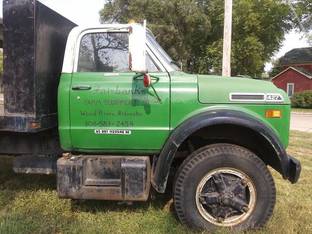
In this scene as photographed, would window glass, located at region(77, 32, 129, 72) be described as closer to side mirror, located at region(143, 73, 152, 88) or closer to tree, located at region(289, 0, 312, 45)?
side mirror, located at region(143, 73, 152, 88)

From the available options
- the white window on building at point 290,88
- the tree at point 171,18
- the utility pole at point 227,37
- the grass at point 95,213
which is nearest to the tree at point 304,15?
the white window on building at point 290,88

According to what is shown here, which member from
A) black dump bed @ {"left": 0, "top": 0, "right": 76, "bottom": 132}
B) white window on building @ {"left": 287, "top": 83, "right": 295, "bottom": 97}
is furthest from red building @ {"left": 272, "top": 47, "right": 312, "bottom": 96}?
black dump bed @ {"left": 0, "top": 0, "right": 76, "bottom": 132}

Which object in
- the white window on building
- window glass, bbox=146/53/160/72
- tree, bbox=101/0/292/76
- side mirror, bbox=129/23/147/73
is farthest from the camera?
the white window on building

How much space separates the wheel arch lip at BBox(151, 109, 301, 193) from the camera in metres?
4.52

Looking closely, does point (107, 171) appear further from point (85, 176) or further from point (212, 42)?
point (212, 42)

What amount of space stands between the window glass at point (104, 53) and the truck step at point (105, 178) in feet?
3.15

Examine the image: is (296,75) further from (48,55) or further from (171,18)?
(48,55)

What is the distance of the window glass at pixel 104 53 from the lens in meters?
4.89

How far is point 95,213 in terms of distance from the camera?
5199 mm

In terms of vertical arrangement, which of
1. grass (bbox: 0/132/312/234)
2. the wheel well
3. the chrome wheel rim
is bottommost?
grass (bbox: 0/132/312/234)

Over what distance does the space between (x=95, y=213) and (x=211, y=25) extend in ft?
127

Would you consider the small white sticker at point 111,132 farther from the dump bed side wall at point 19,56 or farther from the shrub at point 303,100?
the shrub at point 303,100

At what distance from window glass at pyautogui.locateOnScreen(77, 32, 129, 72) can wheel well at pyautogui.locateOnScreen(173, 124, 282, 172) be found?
1.08m

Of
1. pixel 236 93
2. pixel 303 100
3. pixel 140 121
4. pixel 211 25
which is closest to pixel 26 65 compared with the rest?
pixel 140 121
